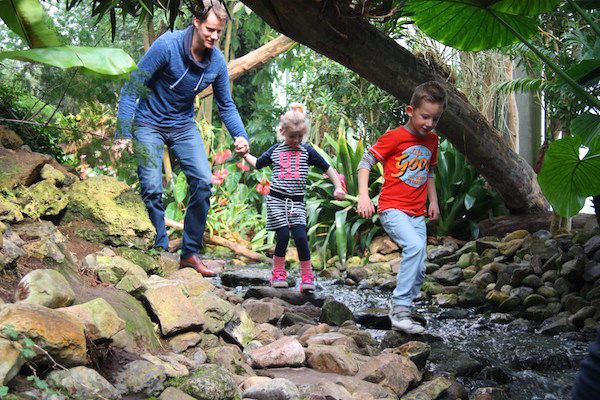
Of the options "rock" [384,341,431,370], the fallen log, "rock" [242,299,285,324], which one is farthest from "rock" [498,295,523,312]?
the fallen log

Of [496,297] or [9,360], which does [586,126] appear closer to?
[496,297]

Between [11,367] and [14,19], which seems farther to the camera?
[14,19]

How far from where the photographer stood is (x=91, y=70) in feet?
6.78

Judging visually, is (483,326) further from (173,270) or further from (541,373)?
(173,270)

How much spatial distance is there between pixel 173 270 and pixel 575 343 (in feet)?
7.50

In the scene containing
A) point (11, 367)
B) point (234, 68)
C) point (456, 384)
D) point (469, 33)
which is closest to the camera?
point (11, 367)

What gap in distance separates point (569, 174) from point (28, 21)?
2877mm

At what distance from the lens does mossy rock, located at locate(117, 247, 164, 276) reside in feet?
10.0

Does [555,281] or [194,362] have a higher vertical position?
[555,281]

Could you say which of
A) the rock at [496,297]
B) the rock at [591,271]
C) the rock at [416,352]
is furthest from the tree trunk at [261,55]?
the rock at [416,352]

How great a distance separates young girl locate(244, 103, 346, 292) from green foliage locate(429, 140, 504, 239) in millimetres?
2160

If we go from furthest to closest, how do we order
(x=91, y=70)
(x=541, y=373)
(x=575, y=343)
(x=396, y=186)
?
(x=396, y=186) → (x=575, y=343) → (x=541, y=373) → (x=91, y=70)

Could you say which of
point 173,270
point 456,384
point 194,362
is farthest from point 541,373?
point 173,270

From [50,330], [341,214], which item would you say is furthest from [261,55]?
[50,330]
